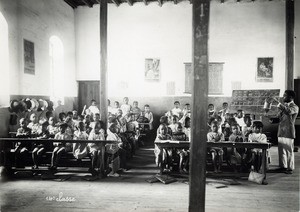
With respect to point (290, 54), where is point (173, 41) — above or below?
above

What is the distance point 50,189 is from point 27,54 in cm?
529

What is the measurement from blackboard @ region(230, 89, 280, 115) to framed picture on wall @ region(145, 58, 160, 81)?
341cm

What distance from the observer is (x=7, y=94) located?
25.7 ft

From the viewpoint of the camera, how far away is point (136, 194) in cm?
488

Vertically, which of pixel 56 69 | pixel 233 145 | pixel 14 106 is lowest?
pixel 233 145

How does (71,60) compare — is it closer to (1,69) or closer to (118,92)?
(118,92)

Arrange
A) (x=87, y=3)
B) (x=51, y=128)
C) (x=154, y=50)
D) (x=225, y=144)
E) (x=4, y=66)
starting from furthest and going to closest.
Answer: (x=154, y=50), (x=87, y=3), (x=4, y=66), (x=51, y=128), (x=225, y=144)

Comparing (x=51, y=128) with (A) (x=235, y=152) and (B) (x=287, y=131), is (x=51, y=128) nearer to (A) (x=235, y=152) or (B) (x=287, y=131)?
(A) (x=235, y=152)

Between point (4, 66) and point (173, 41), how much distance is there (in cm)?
701

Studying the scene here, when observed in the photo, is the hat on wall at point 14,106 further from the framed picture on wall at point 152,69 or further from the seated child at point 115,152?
the framed picture on wall at point 152,69

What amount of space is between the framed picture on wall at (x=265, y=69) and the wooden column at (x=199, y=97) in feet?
31.3

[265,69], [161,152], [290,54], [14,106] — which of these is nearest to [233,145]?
[161,152]

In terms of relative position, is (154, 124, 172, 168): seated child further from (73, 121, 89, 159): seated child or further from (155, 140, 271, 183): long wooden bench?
(73, 121, 89, 159): seated child

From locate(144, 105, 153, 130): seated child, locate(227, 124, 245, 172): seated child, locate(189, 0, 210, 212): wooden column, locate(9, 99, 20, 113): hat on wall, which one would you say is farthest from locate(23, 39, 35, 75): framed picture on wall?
locate(189, 0, 210, 212): wooden column
